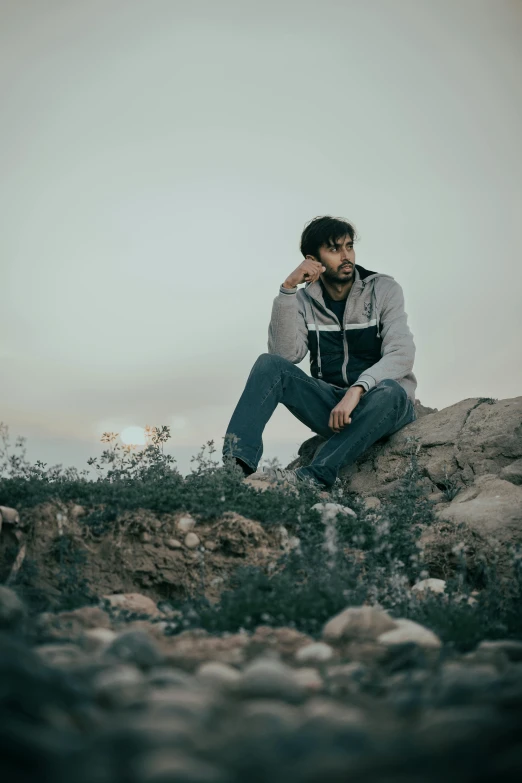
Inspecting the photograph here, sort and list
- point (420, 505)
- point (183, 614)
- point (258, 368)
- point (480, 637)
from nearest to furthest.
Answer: point (480, 637)
point (183, 614)
point (420, 505)
point (258, 368)

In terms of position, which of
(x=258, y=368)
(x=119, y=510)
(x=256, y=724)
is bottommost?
(x=256, y=724)

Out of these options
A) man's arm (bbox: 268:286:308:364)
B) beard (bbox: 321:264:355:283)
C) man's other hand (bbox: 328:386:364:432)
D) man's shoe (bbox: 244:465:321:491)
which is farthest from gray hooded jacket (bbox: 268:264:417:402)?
man's shoe (bbox: 244:465:321:491)

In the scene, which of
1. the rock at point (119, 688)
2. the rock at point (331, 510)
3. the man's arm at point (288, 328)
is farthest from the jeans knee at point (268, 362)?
the rock at point (119, 688)

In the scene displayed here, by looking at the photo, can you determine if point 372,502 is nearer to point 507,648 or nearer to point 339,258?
point 339,258

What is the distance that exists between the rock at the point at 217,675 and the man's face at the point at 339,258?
5.65 meters

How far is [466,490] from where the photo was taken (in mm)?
6391

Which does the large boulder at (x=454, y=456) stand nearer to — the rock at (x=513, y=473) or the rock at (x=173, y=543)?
the rock at (x=513, y=473)

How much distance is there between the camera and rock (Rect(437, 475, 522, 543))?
17.3 ft

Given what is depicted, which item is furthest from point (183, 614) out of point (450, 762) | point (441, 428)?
point (441, 428)

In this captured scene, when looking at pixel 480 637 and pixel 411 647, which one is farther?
pixel 480 637

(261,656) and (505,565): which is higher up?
(505,565)

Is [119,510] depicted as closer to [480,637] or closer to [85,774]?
[480,637]

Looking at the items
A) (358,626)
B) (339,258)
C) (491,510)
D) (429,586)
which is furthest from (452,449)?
(358,626)

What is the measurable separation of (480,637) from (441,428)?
13.5 ft
